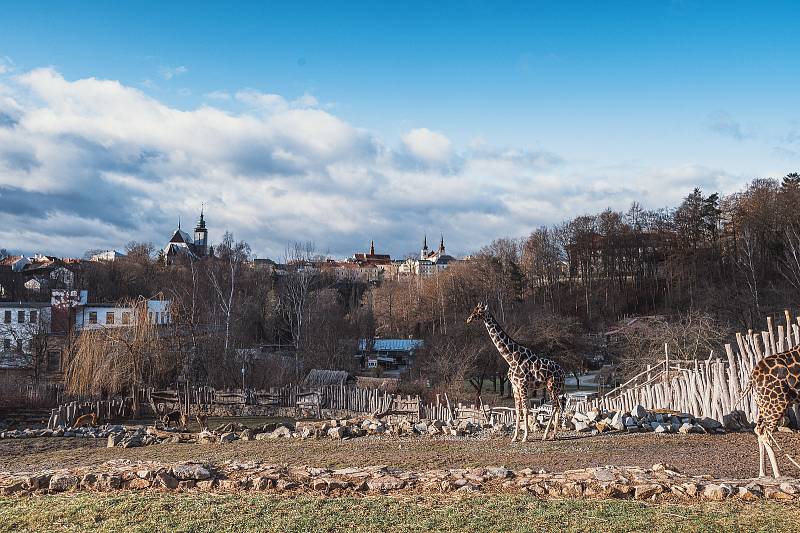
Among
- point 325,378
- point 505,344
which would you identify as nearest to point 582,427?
point 505,344

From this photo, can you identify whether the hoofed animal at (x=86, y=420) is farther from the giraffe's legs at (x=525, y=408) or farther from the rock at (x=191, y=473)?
the giraffe's legs at (x=525, y=408)

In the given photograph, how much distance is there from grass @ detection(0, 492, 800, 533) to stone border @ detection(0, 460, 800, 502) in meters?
0.41

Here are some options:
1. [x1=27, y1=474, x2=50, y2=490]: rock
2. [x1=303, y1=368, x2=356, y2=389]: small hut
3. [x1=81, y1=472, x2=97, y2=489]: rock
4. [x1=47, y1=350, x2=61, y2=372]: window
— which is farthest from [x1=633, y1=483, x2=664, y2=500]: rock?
[x1=47, y1=350, x2=61, y2=372]: window

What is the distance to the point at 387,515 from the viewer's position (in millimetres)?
7609

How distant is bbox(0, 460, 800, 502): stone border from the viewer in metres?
8.27

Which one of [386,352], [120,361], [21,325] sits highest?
[21,325]

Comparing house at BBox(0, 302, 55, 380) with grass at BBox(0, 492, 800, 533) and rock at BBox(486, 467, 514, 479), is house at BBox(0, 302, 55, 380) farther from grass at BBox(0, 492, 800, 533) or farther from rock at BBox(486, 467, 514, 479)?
rock at BBox(486, 467, 514, 479)

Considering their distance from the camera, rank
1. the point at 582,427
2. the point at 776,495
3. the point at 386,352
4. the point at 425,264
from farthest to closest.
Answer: the point at 425,264, the point at 386,352, the point at 582,427, the point at 776,495

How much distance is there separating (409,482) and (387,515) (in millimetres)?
1675

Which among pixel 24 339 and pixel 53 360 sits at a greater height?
pixel 24 339

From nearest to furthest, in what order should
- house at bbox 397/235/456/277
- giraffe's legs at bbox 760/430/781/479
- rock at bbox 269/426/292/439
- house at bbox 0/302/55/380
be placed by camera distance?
giraffe's legs at bbox 760/430/781/479 < rock at bbox 269/426/292/439 < house at bbox 0/302/55/380 < house at bbox 397/235/456/277

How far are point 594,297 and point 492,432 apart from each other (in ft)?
165

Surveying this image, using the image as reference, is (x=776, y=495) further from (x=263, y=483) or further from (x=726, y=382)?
(x=726, y=382)

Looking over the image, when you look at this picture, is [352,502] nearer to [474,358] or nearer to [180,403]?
[180,403]
